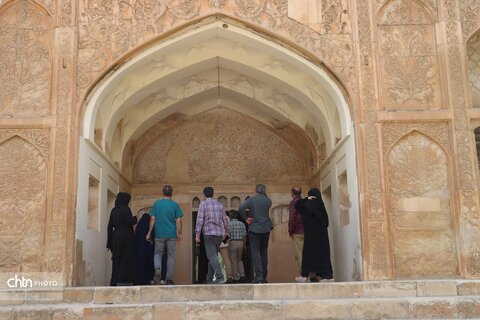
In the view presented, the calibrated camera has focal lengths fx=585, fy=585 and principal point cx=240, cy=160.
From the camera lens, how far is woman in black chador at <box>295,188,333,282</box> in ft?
26.3

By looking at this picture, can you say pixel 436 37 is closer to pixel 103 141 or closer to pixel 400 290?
pixel 400 290

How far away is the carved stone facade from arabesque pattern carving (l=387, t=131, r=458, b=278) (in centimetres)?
1

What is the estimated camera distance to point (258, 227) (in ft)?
25.8

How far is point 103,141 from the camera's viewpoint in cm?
969

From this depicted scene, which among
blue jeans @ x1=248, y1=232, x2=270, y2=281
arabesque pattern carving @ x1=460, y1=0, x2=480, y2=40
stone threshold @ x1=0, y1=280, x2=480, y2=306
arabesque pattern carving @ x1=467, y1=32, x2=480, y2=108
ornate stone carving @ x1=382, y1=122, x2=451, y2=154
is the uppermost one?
arabesque pattern carving @ x1=460, y1=0, x2=480, y2=40

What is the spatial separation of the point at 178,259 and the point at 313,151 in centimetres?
334

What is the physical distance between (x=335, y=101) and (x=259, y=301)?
378 centimetres

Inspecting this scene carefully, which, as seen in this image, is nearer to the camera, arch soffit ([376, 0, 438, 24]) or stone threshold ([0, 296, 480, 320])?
stone threshold ([0, 296, 480, 320])

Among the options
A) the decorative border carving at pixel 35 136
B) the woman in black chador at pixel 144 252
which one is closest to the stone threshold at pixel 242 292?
the woman in black chador at pixel 144 252

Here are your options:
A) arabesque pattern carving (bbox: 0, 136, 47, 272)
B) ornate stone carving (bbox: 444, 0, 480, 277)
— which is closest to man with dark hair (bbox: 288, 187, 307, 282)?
ornate stone carving (bbox: 444, 0, 480, 277)

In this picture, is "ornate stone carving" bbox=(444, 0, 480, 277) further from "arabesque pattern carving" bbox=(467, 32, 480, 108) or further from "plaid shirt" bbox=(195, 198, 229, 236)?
"plaid shirt" bbox=(195, 198, 229, 236)

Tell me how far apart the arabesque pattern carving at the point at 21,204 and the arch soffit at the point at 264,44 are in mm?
901

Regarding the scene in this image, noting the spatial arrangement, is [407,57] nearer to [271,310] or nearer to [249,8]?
[249,8]

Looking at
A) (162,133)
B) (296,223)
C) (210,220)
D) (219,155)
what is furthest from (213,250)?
(162,133)
